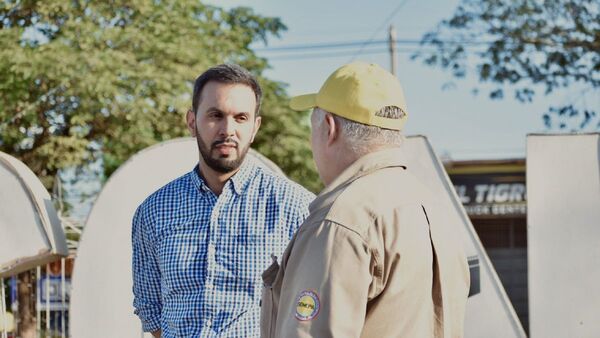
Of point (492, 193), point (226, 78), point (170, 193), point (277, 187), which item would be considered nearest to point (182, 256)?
point (170, 193)

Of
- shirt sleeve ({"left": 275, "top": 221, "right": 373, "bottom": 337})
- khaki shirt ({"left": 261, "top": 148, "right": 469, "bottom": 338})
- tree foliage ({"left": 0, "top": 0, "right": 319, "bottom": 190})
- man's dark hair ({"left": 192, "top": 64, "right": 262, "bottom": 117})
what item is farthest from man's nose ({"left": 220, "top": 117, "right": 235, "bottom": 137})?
tree foliage ({"left": 0, "top": 0, "right": 319, "bottom": 190})

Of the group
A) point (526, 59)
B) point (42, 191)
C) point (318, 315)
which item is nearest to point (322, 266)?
point (318, 315)

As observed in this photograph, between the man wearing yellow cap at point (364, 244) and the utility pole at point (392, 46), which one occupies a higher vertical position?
the utility pole at point (392, 46)

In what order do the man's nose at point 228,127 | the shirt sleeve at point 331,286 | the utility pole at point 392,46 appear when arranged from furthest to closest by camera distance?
the utility pole at point 392,46
the man's nose at point 228,127
the shirt sleeve at point 331,286

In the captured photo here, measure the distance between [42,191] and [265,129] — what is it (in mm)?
11168

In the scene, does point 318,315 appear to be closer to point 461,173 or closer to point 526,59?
point 526,59

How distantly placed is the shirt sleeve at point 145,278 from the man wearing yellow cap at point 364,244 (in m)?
1.29

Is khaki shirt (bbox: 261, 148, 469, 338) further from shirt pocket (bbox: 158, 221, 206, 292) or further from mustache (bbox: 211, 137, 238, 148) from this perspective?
mustache (bbox: 211, 137, 238, 148)

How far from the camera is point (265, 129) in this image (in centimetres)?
1641

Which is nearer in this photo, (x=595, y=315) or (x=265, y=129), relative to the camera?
(x=595, y=315)

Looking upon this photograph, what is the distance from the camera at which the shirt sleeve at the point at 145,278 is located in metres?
3.49

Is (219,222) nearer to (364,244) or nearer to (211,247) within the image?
(211,247)

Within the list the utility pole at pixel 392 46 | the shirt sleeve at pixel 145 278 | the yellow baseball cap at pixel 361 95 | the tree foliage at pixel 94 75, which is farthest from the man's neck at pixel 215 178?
the utility pole at pixel 392 46

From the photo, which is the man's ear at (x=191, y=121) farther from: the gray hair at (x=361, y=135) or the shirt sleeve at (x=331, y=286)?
the shirt sleeve at (x=331, y=286)
